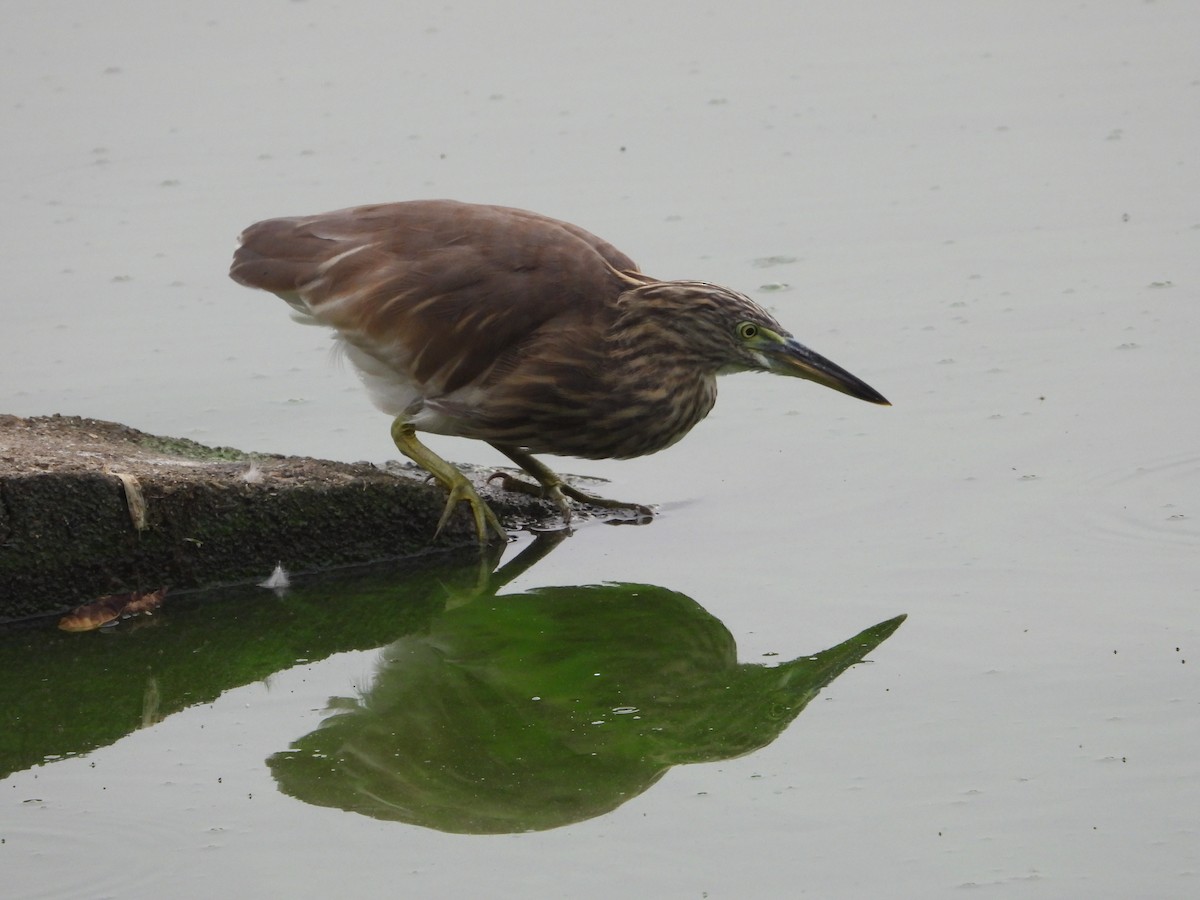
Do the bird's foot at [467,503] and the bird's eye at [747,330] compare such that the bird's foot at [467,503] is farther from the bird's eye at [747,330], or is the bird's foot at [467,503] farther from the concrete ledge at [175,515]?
the bird's eye at [747,330]

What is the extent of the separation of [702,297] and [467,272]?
2.51ft

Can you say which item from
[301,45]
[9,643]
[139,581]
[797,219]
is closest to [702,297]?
[139,581]

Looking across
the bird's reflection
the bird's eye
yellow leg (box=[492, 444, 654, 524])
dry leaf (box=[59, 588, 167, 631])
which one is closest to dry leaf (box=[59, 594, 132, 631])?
dry leaf (box=[59, 588, 167, 631])

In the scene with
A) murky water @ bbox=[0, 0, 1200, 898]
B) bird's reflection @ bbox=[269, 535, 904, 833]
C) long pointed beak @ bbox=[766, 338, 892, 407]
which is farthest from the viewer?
long pointed beak @ bbox=[766, 338, 892, 407]

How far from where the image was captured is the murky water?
4.35 metres

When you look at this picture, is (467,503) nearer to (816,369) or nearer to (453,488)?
(453,488)

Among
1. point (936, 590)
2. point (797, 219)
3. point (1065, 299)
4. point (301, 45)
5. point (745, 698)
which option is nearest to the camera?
point (745, 698)

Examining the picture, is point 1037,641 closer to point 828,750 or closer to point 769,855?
point 828,750

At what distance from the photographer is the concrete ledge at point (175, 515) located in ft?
17.6

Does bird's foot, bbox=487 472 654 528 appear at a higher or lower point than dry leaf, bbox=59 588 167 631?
higher

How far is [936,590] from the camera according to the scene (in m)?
5.56

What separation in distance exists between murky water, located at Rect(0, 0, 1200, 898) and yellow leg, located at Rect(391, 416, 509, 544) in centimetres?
15

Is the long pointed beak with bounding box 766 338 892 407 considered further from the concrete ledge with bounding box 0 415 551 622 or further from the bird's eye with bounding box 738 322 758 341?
the concrete ledge with bounding box 0 415 551 622

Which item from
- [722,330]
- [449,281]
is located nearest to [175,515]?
[449,281]
